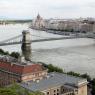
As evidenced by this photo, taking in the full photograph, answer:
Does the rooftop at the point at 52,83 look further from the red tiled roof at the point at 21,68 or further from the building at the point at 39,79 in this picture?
the red tiled roof at the point at 21,68

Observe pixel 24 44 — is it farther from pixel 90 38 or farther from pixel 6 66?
pixel 6 66

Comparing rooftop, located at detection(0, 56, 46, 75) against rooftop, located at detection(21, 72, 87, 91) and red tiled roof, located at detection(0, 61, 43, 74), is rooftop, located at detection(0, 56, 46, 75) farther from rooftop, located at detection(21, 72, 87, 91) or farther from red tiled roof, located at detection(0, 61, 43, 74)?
rooftop, located at detection(21, 72, 87, 91)

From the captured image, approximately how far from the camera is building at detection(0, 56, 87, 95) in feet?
26.4

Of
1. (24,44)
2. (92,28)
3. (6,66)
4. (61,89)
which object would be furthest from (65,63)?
(92,28)

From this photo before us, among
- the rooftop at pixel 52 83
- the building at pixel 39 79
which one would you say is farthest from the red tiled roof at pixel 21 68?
the rooftop at pixel 52 83

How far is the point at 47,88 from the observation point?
7.93 meters

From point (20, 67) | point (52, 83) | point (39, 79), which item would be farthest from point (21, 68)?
point (52, 83)

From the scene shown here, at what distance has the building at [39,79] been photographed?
26.4 ft

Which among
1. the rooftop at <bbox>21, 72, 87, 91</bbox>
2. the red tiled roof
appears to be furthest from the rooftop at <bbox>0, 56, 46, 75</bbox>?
the rooftop at <bbox>21, 72, 87, 91</bbox>

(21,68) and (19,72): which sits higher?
(21,68)

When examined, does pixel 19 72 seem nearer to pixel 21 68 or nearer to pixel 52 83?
pixel 21 68

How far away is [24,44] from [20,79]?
15920 millimetres

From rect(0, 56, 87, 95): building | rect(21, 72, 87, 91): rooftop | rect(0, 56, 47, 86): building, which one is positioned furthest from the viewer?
rect(0, 56, 47, 86): building

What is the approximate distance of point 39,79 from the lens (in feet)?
30.6
